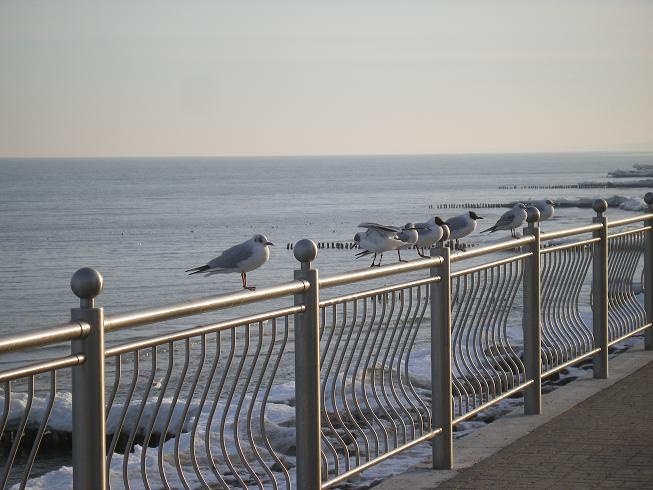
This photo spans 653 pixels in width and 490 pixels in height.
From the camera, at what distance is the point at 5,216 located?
10069 cm

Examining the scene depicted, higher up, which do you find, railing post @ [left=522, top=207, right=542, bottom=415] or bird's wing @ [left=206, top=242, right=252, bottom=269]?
bird's wing @ [left=206, top=242, right=252, bottom=269]

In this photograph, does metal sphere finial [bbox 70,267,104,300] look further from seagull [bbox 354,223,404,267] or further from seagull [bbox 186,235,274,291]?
seagull [bbox 354,223,404,267]

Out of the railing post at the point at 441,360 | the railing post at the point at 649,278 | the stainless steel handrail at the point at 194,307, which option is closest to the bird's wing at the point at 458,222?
the railing post at the point at 649,278

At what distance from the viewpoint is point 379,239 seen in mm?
9617

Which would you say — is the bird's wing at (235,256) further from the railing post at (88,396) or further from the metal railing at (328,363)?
the railing post at (88,396)

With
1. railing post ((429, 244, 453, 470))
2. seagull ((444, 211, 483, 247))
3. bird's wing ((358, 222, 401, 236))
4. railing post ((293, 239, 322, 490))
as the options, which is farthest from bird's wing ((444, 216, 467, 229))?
railing post ((293, 239, 322, 490))

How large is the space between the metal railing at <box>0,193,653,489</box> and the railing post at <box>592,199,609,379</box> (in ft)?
0.04

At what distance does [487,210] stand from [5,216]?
145 ft

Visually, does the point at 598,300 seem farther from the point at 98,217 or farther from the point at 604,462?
the point at 98,217

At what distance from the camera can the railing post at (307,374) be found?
5641mm

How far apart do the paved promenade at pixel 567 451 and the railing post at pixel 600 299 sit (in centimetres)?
74

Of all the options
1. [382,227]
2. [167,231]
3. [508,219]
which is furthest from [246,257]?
[167,231]

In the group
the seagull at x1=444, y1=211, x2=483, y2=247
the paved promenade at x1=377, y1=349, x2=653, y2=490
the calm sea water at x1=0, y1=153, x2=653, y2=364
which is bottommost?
the calm sea water at x1=0, y1=153, x2=653, y2=364

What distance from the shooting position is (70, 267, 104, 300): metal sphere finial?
4078 mm
